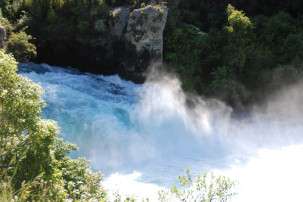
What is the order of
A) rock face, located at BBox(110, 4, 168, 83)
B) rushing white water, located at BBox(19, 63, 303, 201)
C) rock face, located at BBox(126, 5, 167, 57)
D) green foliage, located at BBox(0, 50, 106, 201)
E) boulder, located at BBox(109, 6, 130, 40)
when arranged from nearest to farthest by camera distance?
green foliage, located at BBox(0, 50, 106, 201), rushing white water, located at BBox(19, 63, 303, 201), rock face, located at BBox(126, 5, 167, 57), rock face, located at BBox(110, 4, 168, 83), boulder, located at BBox(109, 6, 130, 40)

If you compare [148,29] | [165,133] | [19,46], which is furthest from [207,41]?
[19,46]

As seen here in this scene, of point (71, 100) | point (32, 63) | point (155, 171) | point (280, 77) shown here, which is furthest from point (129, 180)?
point (280, 77)

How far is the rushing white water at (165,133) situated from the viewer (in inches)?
489

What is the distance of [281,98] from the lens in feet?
67.1

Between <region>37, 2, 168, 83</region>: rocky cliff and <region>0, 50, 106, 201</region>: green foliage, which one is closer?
<region>0, 50, 106, 201</region>: green foliage

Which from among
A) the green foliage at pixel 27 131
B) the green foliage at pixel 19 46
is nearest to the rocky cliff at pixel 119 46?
the green foliage at pixel 19 46

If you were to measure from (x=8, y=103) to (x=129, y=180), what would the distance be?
23.7 ft

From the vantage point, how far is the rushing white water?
489 inches

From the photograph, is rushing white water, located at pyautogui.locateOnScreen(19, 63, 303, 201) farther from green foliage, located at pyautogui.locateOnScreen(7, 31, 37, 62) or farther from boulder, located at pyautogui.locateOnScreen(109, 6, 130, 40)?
boulder, located at pyautogui.locateOnScreen(109, 6, 130, 40)

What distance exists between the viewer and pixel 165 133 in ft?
51.4

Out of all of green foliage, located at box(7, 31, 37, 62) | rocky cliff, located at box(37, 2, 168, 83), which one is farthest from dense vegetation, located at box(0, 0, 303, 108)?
green foliage, located at box(7, 31, 37, 62)

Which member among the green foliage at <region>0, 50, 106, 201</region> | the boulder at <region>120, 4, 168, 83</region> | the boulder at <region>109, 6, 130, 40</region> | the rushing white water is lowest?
the green foliage at <region>0, 50, 106, 201</region>

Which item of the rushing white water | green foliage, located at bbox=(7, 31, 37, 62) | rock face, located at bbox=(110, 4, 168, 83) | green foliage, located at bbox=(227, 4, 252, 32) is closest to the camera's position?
the rushing white water

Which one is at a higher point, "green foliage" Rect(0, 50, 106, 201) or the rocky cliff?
the rocky cliff
